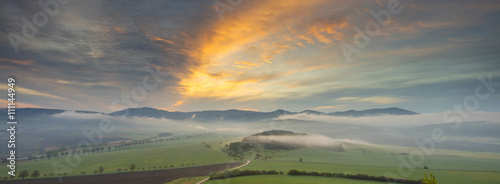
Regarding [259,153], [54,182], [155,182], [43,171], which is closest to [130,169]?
[54,182]

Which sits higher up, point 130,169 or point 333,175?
point 333,175

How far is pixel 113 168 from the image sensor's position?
13450 cm

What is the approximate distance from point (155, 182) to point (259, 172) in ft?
156

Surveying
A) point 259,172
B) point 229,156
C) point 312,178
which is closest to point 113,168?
point 229,156

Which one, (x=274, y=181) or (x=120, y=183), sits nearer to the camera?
(x=274, y=181)

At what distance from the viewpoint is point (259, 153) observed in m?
155

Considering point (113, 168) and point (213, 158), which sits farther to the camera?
point (213, 158)

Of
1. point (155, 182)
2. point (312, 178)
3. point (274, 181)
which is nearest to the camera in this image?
point (274, 181)

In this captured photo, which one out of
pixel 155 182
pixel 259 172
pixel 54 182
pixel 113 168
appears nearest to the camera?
pixel 259 172

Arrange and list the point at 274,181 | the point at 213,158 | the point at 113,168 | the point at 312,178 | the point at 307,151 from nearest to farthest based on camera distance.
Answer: the point at 274,181 < the point at 312,178 < the point at 113,168 < the point at 213,158 < the point at 307,151

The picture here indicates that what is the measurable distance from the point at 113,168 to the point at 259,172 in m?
109

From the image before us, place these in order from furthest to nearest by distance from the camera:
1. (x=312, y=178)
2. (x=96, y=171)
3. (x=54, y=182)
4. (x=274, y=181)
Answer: (x=96, y=171) < (x=54, y=182) < (x=312, y=178) < (x=274, y=181)

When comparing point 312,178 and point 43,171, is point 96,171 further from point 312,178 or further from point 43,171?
point 312,178

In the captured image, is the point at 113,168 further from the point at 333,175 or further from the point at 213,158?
the point at 333,175
